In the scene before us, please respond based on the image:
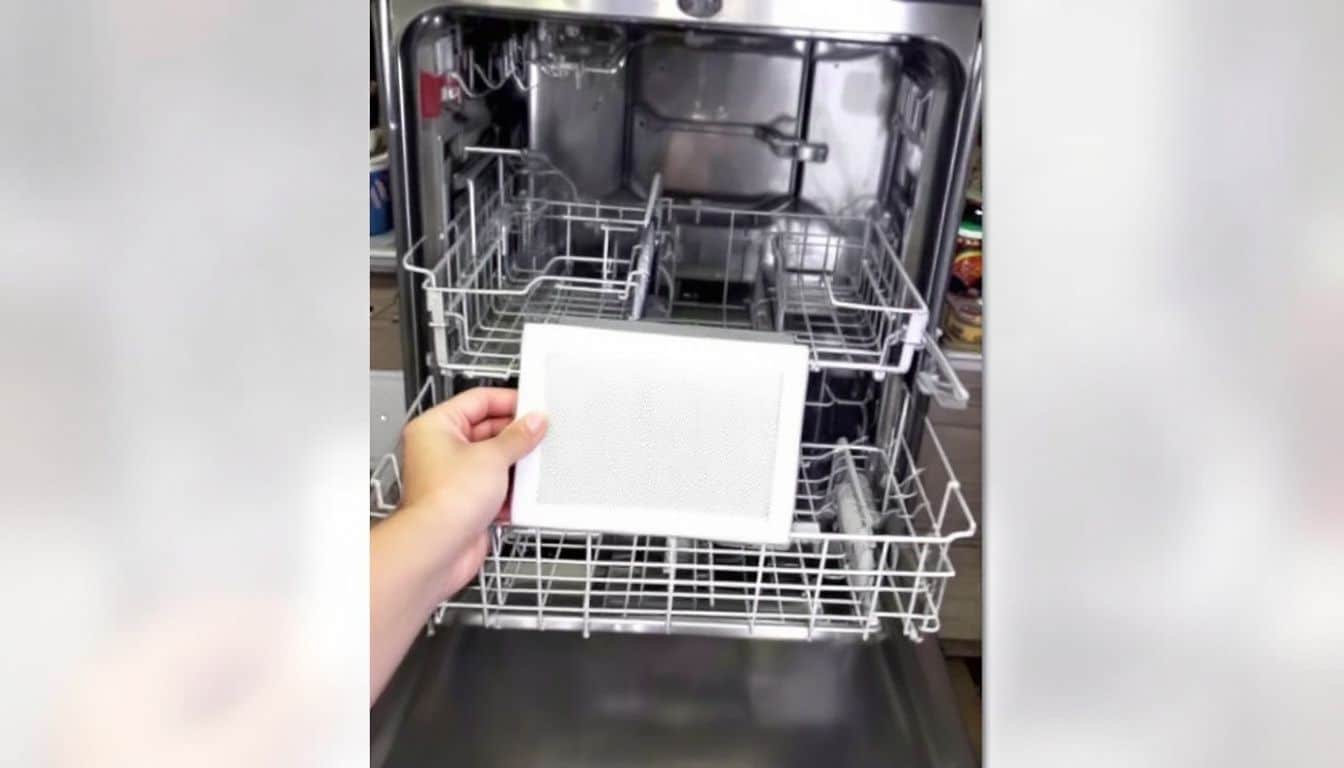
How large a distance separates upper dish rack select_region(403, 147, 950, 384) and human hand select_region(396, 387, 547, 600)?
167mm

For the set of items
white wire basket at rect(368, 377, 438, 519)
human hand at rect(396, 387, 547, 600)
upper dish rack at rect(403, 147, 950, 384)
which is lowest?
white wire basket at rect(368, 377, 438, 519)

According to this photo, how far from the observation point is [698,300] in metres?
1.25

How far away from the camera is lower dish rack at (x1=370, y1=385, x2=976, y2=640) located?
0.79 meters

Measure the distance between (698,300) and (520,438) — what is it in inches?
24.4
